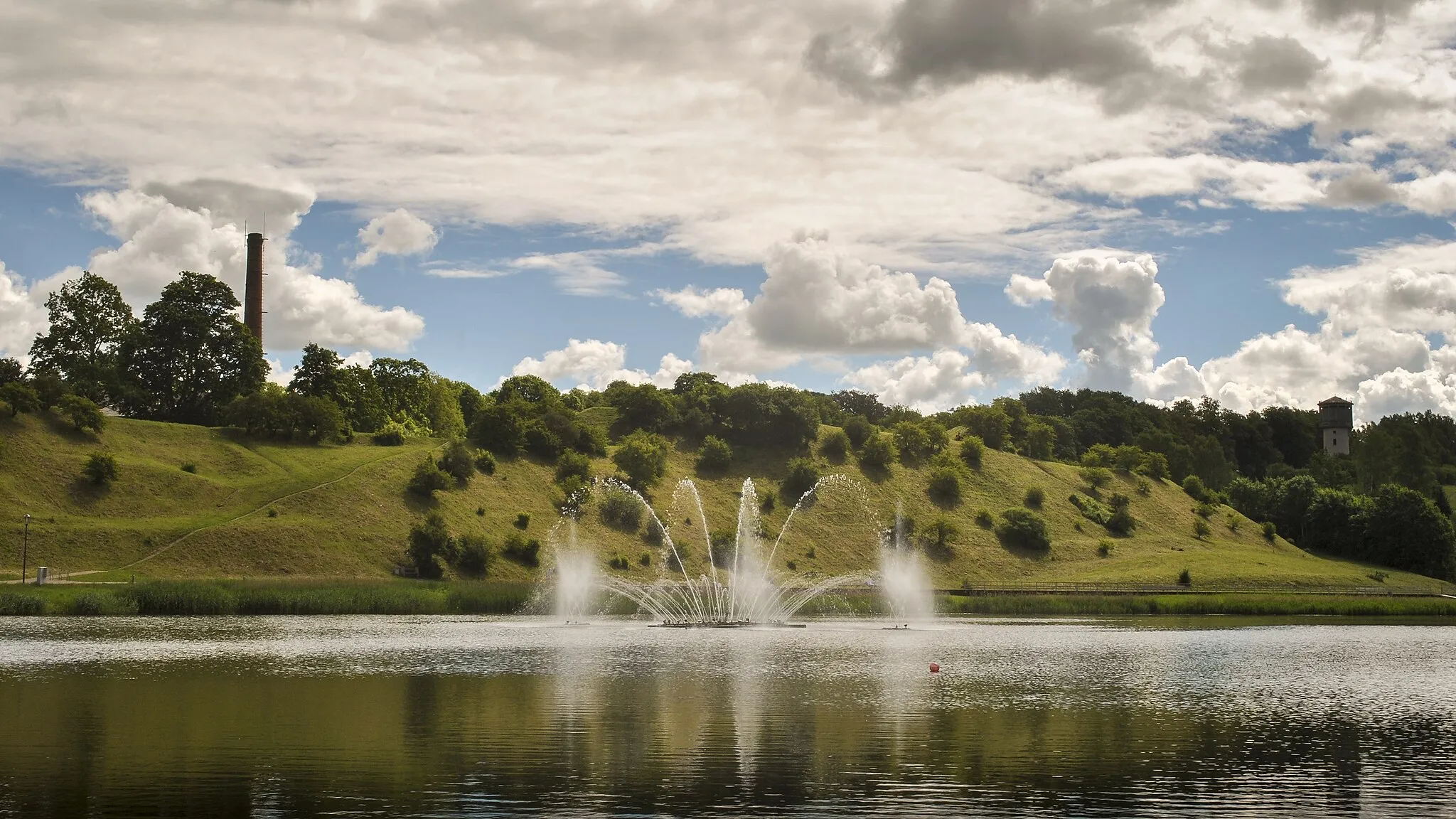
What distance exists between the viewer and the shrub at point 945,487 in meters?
191

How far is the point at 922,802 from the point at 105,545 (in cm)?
11813

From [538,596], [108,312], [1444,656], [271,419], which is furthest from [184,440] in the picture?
[1444,656]

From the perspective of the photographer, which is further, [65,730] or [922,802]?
[65,730]

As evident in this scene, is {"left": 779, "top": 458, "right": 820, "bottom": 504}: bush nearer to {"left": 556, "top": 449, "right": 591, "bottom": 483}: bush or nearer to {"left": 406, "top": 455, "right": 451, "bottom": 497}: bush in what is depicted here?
{"left": 556, "top": 449, "right": 591, "bottom": 483}: bush

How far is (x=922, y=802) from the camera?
1149 inches

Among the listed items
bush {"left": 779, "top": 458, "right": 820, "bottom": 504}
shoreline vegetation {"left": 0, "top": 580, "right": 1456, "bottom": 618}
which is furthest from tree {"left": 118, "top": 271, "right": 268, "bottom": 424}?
bush {"left": 779, "top": 458, "right": 820, "bottom": 504}

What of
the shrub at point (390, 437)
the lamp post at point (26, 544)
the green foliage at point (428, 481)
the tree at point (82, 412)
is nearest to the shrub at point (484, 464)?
the green foliage at point (428, 481)

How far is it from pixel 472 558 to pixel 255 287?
7046 cm

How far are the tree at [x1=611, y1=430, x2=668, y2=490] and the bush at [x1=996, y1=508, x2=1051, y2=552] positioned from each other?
4817 centimetres

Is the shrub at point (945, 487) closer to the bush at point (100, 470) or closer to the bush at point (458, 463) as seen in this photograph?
the bush at point (458, 463)

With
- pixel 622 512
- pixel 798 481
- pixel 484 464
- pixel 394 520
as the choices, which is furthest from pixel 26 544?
pixel 798 481

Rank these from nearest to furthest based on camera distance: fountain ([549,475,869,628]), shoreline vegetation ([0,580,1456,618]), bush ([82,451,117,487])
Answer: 1. shoreline vegetation ([0,580,1456,618])
2. fountain ([549,475,869,628])
3. bush ([82,451,117,487])

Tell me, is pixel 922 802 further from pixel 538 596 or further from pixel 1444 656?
pixel 538 596

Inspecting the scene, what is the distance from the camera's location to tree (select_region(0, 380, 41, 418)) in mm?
146125
